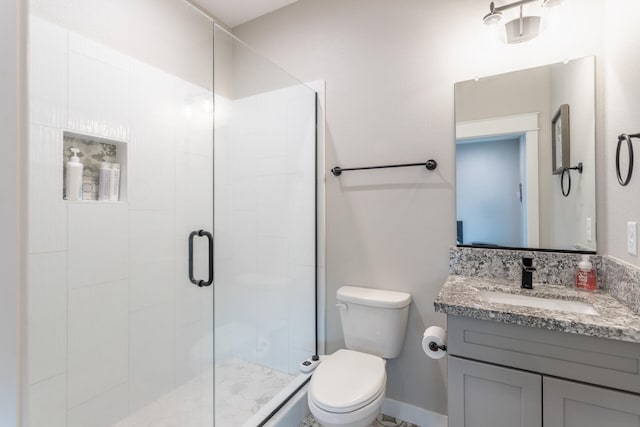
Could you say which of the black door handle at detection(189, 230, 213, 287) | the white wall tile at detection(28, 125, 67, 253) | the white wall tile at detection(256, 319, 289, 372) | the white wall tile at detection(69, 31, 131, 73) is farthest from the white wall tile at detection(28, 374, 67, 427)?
the white wall tile at detection(69, 31, 131, 73)

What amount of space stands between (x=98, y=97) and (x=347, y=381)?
1.79 metres

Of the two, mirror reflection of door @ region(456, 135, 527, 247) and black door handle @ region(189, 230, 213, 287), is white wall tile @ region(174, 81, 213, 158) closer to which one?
black door handle @ region(189, 230, 213, 287)

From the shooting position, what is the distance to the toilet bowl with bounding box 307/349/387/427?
4.15 feet

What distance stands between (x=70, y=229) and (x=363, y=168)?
59.3 inches

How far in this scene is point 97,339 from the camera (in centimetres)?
148

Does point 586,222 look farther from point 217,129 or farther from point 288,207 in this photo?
point 217,129

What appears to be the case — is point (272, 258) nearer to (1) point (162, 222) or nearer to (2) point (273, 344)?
(2) point (273, 344)

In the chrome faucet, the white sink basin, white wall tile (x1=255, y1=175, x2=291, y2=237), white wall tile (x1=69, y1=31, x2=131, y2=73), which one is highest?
white wall tile (x1=69, y1=31, x2=131, y2=73)

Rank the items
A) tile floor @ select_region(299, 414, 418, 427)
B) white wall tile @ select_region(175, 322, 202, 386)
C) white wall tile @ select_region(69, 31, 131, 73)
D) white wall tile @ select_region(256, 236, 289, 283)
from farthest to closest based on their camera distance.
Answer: white wall tile @ select_region(256, 236, 289, 283) → white wall tile @ select_region(175, 322, 202, 386) → tile floor @ select_region(299, 414, 418, 427) → white wall tile @ select_region(69, 31, 131, 73)

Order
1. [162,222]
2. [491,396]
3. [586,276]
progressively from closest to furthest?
[491,396] → [586,276] → [162,222]

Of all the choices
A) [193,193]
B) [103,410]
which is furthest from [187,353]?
[193,193]

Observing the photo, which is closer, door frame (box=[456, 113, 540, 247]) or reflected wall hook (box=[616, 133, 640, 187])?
reflected wall hook (box=[616, 133, 640, 187])

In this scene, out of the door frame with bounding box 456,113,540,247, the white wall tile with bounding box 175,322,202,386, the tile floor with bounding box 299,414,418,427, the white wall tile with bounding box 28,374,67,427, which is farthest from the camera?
the white wall tile with bounding box 175,322,202,386

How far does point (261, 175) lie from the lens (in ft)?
6.65
